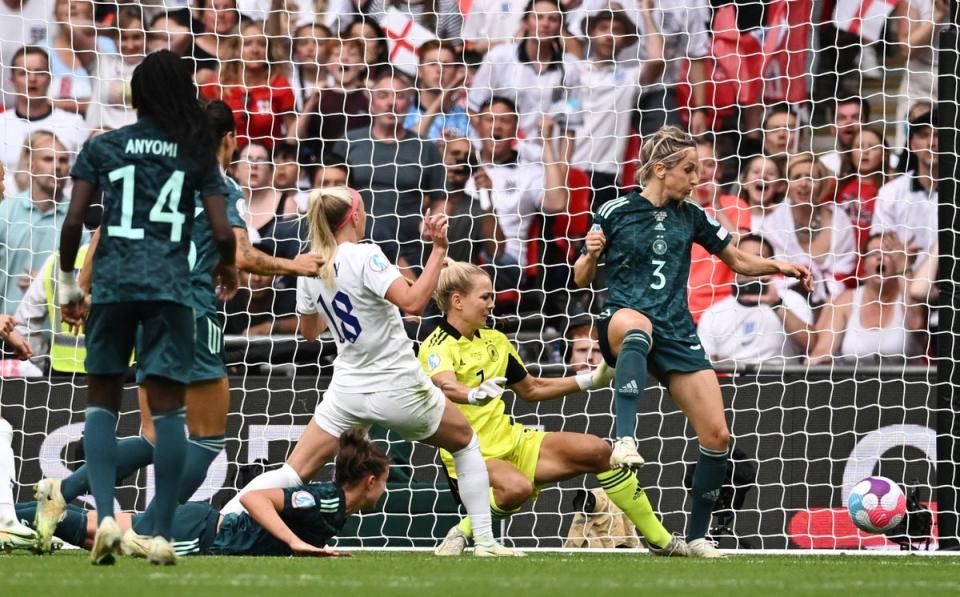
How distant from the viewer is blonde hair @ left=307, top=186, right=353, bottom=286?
6355 mm

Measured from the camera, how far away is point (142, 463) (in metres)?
6.40

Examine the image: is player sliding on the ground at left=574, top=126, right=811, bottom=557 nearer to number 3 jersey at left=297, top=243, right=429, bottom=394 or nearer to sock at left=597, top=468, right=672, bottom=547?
sock at left=597, top=468, right=672, bottom=547

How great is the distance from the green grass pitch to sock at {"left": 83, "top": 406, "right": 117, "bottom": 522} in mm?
263

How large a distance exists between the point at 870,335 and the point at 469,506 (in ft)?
12.8

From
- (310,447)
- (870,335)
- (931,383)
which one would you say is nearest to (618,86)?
(870,335)

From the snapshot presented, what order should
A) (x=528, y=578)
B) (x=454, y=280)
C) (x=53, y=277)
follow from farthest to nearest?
1. (x=53, y=277)
2. (x=454, y=280)
3. (x=528, y=578)

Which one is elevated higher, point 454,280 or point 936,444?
point 454,280

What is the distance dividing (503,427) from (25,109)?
4672mm

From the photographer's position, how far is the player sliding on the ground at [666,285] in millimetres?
6609

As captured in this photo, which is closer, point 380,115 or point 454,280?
point 454,280

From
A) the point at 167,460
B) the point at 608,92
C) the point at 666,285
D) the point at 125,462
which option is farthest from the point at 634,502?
the point at 608,92

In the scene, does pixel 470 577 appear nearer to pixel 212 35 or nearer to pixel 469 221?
pixel 469 221

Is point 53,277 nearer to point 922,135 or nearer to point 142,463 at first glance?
point 142,463

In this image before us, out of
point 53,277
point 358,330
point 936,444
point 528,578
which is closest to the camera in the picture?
point 528,578
